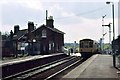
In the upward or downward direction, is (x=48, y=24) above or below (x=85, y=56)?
above

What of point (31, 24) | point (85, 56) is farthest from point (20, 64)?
point (31, 24)

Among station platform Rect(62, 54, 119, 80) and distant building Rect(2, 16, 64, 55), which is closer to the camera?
station platform Rect(62, 54, 119, 80)

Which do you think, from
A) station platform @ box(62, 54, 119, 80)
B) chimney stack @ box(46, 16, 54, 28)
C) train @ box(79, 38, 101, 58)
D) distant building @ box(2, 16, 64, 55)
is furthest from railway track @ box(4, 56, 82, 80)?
chimney stack @ box(46, 16, 54, 28)

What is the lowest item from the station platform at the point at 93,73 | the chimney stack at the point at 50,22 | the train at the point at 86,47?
the station platform at the point at 93,73

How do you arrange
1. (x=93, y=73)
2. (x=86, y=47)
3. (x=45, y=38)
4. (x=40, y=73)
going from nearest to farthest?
1. (x=93, y=73)
2. (x=40, y=73)
3. (x=86, y=47)
4. (x=45, y=38)

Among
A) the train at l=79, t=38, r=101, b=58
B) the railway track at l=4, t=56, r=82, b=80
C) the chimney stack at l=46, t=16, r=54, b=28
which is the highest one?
the chimney stack at l=46, t=16, r=54, b=28

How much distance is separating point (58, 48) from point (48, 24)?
6211 mm

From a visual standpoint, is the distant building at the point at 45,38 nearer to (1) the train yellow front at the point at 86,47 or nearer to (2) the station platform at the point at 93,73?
(1) the train yellow front at the point at 86,47

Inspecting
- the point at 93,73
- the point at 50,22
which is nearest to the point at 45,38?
the point at 50,22

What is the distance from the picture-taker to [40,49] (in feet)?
260

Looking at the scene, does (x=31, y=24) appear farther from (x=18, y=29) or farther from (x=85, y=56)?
(x=85, y=56)

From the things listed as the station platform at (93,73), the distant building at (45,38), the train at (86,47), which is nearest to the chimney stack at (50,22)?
the distant building at (45,38)

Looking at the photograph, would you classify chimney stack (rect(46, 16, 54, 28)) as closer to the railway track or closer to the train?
the train

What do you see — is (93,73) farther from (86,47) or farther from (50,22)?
(50,22)
